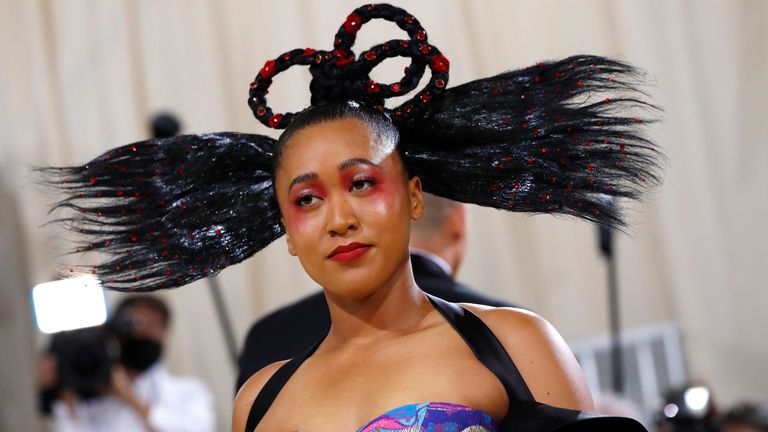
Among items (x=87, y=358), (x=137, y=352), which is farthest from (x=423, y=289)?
(x=137, y=352)

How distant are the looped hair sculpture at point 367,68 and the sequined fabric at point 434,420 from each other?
1.08 feet

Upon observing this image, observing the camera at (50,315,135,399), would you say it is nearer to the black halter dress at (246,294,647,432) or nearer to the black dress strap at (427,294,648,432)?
the black halter dress at (246,294,647,432)

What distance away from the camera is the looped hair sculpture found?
1.28 metres

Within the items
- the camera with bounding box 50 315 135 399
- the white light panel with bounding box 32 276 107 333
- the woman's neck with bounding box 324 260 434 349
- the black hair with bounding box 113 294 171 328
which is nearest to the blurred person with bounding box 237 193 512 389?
the woman's neck with bounding box 324 260 434 349

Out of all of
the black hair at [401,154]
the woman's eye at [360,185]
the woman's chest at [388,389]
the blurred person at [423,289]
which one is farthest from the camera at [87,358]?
the woman's eye at [360,185]

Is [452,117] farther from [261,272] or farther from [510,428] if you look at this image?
[261,272]

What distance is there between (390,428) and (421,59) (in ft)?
1.31

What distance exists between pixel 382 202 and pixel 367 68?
0.56ft

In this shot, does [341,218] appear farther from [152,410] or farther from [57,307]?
[57,307]

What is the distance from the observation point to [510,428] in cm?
114

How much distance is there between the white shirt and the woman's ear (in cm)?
195

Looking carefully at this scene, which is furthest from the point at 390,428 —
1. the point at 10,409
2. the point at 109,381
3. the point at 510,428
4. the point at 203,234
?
the point at 10,409

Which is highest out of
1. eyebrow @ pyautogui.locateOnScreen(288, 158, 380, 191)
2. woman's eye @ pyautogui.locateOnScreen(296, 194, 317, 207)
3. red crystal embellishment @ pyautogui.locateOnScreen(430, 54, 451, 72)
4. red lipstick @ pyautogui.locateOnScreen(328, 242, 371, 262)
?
red crystal embellishment @ pyautogui.locateOnScreen(430, 54, 451, 72)

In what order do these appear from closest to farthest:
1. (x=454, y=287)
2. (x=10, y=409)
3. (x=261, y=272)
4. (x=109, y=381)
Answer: (x=454, y=287), (x=109, y=381), (x=261, y=272), (x=10, y=409)
